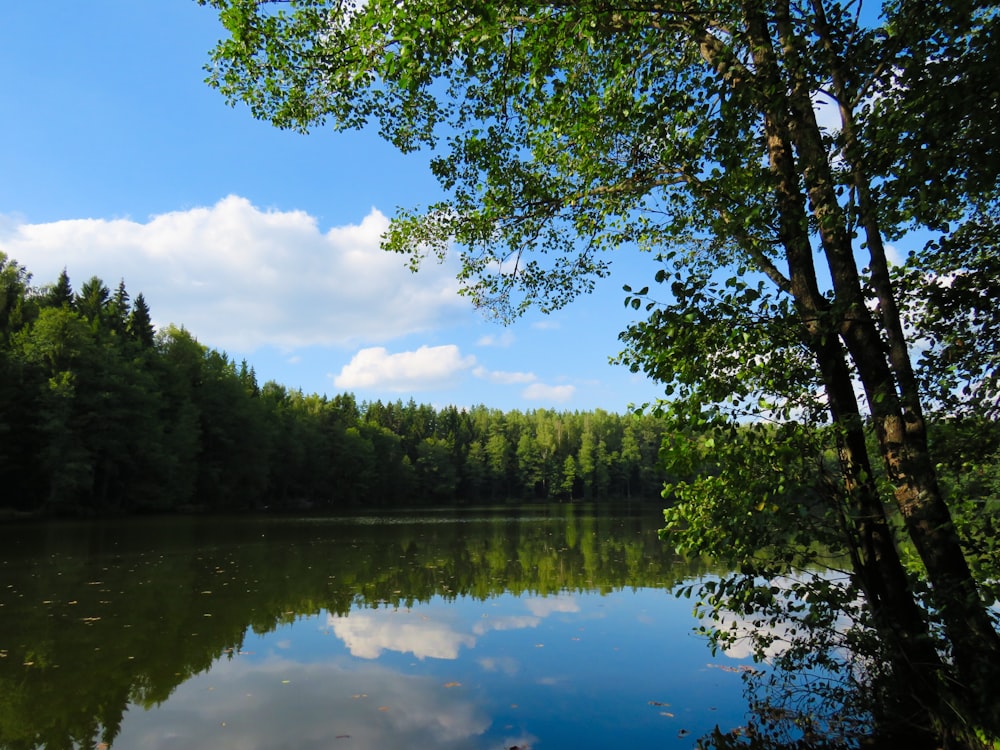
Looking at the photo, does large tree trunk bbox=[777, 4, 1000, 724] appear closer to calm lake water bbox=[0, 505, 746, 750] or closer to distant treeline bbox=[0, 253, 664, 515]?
calm lake water bbox=[0, 505, 746, 750]

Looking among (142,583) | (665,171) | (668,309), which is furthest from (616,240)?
(142,583)

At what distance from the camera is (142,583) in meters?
14.0

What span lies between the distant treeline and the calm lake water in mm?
4272

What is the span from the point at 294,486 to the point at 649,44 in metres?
74.7

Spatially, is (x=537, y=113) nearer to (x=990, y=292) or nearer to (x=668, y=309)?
(x=668, y=309)

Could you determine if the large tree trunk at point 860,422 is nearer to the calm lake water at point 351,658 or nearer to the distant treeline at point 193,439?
the calm lake water at point 351,658

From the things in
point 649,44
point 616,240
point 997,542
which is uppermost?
point 649,44

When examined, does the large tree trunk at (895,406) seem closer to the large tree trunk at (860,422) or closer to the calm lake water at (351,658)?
the large tree trunk at (860,422)

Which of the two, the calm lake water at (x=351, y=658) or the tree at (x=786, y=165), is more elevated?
the tree at (x=786, y=165)

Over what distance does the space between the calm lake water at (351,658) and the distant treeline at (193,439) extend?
14.0ft

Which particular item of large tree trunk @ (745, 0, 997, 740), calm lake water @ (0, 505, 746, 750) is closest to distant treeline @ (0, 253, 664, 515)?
calm lake water @ (0, 505, 746, 750)

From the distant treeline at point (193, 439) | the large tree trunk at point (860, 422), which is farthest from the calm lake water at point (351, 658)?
the distant treeline at point (193, 439)

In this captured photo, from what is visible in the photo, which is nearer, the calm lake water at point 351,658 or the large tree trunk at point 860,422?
the large tree trunk at point 860,422

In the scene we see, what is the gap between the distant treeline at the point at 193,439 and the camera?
136 ft
